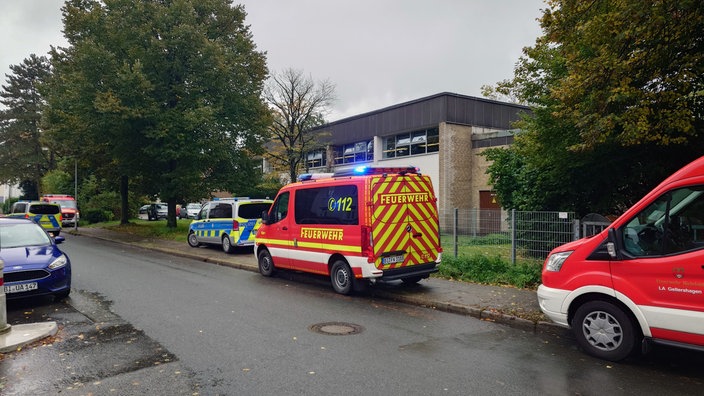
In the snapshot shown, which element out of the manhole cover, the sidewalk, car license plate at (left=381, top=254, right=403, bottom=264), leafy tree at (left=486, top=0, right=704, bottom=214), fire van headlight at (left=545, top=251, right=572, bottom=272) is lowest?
the manhole cover

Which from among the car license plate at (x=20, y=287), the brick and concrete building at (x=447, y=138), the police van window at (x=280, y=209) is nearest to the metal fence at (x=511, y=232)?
the police van window at (x=280, y=209)

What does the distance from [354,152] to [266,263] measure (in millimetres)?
24435

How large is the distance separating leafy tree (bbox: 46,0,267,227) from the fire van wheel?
1904cm

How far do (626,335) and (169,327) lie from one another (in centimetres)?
584

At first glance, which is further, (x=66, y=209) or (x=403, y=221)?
(x=66, y=209)

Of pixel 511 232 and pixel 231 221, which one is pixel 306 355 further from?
pixel 231 221

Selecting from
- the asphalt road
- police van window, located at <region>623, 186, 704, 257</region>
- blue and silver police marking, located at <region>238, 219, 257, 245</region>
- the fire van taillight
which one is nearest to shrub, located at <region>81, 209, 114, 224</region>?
blue and silver police marking, located at <region>238, 219, 257, 245</region>

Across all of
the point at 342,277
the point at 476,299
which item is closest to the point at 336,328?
the point at 342,277

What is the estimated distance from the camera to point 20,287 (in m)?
8.06

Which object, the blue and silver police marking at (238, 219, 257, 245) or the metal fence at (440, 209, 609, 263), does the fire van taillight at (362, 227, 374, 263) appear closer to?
the metal fence at (440, 209, 609, 263)

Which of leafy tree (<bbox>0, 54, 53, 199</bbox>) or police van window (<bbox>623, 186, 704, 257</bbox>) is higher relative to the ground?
leafy tree (<bbox>0, 54, 53, 199</bbox>)

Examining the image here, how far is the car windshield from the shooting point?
925 centimetres

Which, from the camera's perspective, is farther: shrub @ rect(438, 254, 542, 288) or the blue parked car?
shrub @ rect(438, 254, 542, 288)

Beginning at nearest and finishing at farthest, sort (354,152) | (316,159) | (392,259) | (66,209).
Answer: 1. (392,259)
2. (66,209)
3. (354,152)
4. (316,159)
